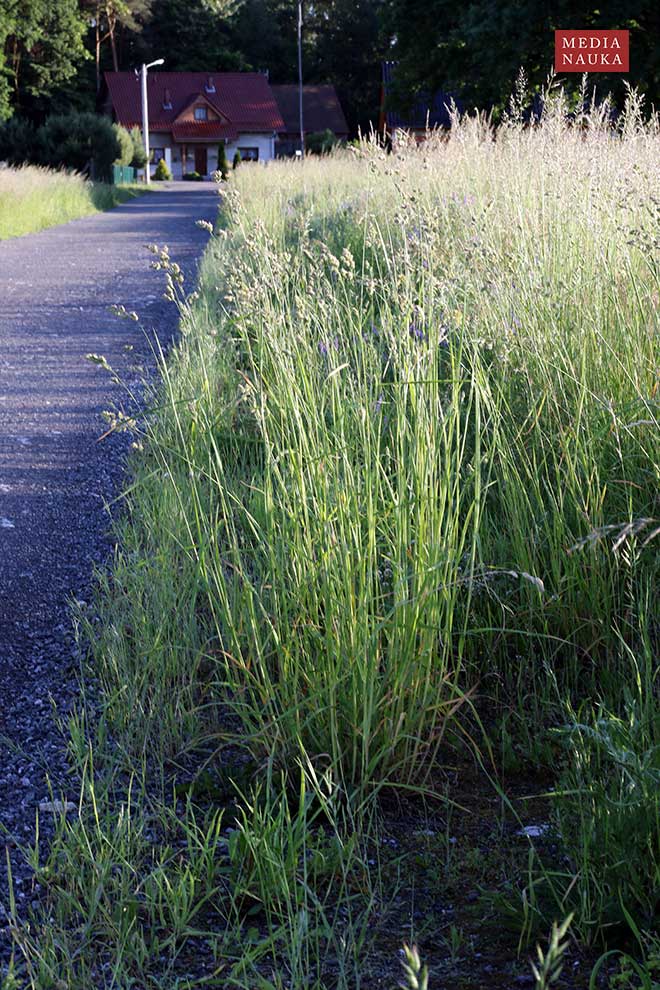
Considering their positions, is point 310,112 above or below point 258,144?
above

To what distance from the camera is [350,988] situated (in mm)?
1627

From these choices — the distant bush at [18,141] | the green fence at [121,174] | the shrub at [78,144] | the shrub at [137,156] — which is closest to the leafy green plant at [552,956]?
the green fence at [121,174]

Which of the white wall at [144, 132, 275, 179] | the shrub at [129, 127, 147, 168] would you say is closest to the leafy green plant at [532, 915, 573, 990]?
the shrub at [129, 127, 147, 168]

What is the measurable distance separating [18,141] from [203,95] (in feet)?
101

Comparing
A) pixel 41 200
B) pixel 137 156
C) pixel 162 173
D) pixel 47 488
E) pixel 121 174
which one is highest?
pixel 137 156

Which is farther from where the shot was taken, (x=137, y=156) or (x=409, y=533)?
(x=137, y=156)

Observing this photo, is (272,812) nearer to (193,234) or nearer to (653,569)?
(653,569)

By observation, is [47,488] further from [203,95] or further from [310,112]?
[310,112]

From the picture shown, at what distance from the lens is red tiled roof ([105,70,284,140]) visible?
6341 centimetres

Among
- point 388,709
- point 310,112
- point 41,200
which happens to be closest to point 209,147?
point 310,112

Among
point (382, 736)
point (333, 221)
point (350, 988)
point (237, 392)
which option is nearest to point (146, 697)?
point (382, 736)

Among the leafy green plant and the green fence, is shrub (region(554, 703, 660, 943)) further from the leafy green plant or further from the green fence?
the green fence

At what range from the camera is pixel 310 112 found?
66688 mm

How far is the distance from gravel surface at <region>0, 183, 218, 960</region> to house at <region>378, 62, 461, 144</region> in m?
3.06
